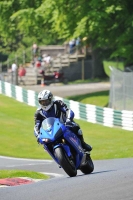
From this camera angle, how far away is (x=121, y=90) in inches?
1170

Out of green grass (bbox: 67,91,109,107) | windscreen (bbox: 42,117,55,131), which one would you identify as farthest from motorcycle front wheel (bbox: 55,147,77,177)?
green grass (bbox: 67,91,109,107)

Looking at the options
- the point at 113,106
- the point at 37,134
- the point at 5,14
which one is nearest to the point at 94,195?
the point at 37,134

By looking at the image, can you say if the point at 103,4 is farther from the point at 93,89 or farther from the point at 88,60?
the point at 88,60

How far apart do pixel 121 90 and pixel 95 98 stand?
8.14m

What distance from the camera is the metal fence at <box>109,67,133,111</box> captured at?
93.9ft

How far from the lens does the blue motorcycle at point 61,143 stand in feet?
38.0

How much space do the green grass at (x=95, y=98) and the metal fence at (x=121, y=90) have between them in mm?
4362

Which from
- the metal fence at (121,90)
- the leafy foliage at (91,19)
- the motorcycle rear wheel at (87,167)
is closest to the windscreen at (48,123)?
the motorcycle rear wheel at (87,167)

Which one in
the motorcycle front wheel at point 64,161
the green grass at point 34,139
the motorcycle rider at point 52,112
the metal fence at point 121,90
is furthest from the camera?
the metal fence at point 121,90

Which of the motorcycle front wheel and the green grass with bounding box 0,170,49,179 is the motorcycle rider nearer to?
the motorcycle front wheel

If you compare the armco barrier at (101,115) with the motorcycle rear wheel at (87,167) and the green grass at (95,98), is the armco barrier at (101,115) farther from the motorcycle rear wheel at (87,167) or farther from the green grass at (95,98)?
the motorcycle rear wheel at (87,167)

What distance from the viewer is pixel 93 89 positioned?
42.5 metres

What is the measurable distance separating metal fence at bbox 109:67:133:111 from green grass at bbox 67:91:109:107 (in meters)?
4.36

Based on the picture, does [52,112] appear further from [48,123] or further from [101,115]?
[101,115]
